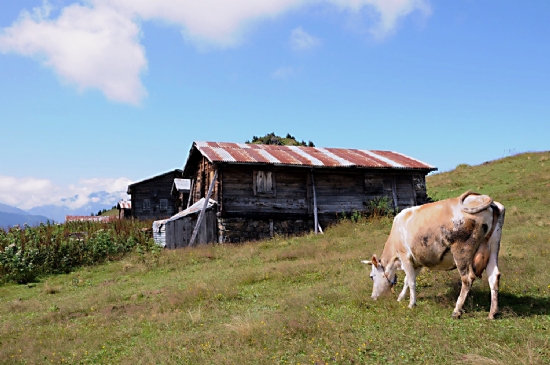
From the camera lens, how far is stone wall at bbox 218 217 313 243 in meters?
21.7

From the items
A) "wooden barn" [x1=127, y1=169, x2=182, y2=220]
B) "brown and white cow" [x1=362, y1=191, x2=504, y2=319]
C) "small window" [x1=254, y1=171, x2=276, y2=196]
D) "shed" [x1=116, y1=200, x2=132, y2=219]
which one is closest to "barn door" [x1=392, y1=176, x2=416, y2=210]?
"small window" [x1=254, y1=171, x2=276, y2=196]

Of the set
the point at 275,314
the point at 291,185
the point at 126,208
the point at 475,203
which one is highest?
the point at 126,208

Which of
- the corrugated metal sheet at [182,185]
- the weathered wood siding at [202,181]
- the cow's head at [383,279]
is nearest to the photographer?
the cow's head at [383,279]

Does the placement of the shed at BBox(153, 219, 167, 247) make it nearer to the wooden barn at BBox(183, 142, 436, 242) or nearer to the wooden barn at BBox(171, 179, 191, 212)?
the wooden barn at BBox(183, 142, 436, 242)

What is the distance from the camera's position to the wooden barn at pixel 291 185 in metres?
22.0

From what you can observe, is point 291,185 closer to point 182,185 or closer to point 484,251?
point 182,185

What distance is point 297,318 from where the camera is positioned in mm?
7586

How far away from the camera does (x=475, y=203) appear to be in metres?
7.37

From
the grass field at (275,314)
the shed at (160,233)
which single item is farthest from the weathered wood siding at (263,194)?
the grass field at (275,314)

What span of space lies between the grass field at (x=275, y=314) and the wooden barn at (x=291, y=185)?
5.63 metres

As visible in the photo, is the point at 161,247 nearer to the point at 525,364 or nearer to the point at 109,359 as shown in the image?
the point at 109,359

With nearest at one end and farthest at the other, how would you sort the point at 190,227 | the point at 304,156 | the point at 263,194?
the point at 190,227
the point at 263,194
the point at 304,156

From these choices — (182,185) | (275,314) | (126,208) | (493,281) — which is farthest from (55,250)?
(126,208)

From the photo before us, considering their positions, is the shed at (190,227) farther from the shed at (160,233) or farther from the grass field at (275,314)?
the grass field at (275,314)
